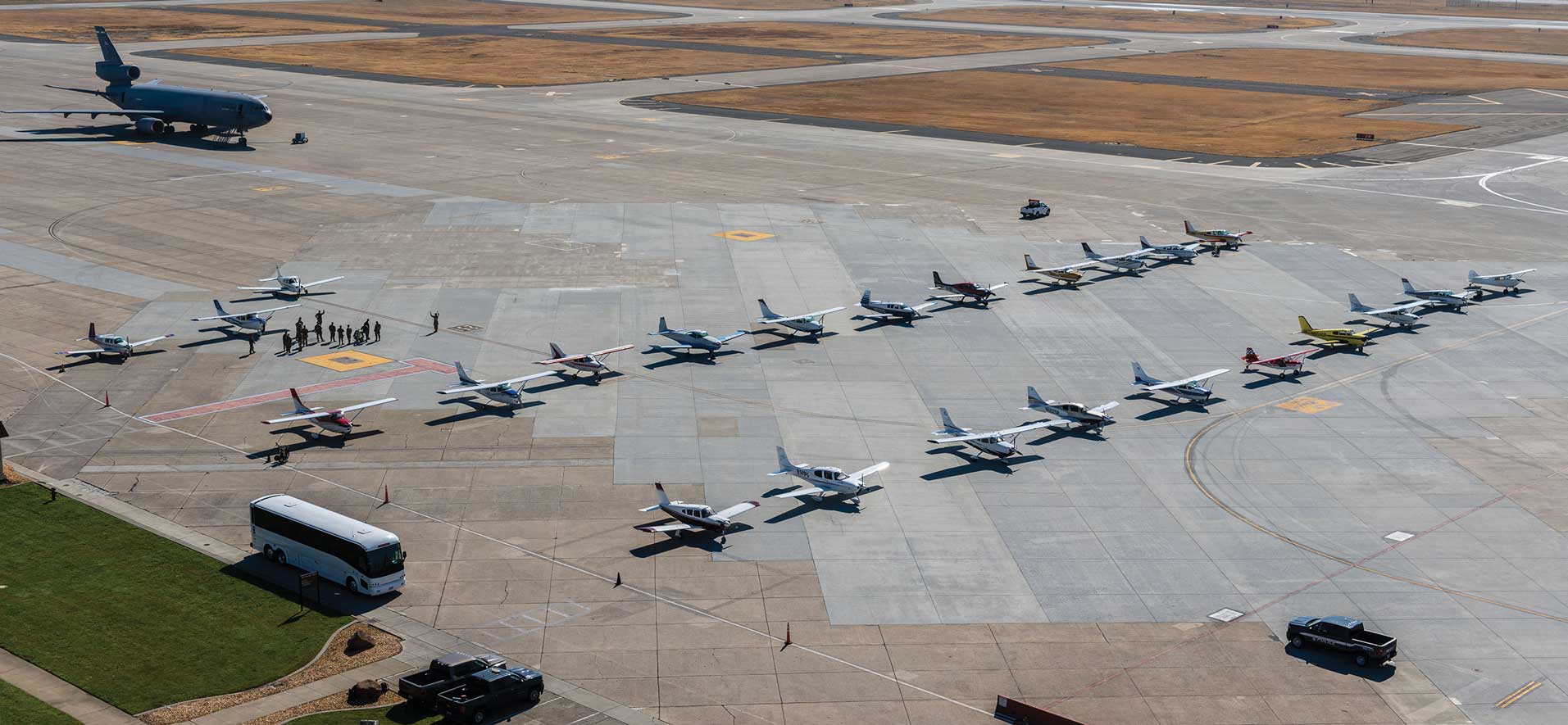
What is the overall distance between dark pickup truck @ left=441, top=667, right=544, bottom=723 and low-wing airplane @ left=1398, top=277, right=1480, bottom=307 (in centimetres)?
8547

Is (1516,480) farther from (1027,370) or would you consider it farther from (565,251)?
(565,251)

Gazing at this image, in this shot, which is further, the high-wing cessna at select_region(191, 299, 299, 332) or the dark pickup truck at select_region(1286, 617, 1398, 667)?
the high-wing cessna at select_region(191, 299, 299, 332)

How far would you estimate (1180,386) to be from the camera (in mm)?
83062

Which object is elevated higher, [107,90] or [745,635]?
[107,90]

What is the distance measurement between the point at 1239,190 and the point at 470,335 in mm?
94903

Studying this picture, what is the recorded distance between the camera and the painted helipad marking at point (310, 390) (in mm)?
77606

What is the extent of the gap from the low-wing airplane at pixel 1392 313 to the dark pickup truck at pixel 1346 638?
52.4 metres

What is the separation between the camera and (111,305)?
9844cm

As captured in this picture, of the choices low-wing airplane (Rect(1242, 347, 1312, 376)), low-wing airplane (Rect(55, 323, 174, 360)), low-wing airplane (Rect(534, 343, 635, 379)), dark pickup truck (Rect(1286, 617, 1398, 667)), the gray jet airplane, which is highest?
the gray jet airplane

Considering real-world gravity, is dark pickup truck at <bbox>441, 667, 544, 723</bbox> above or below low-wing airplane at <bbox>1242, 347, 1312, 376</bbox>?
above

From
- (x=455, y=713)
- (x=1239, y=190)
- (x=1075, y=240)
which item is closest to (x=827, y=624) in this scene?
(x=455, y=713)

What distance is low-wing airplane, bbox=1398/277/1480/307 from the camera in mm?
104938

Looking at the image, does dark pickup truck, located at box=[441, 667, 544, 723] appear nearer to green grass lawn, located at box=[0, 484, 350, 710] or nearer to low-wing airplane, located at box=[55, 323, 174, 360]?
green grass lawn, located at box=[0, 484, 350, 710]

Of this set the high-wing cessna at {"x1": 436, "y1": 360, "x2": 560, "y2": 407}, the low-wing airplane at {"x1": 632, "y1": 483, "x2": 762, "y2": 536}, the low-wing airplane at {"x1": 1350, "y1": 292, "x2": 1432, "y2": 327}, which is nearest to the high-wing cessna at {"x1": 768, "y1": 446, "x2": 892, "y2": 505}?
the low-wing airplane at {"x1": 632, "y1": 483, "x2": 762, "y2": 536}
